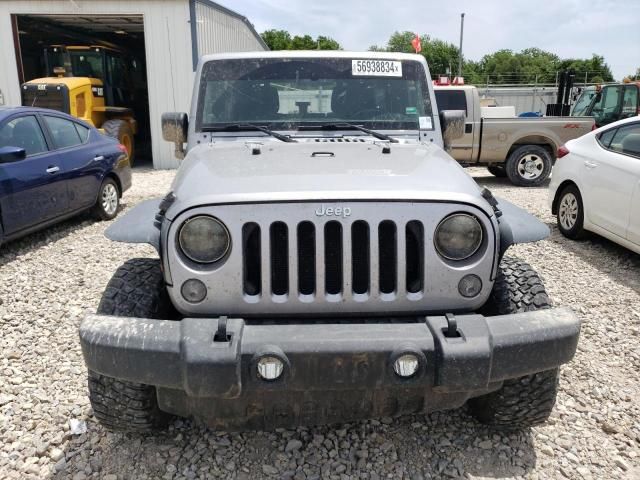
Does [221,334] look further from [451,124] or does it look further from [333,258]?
[451,124]

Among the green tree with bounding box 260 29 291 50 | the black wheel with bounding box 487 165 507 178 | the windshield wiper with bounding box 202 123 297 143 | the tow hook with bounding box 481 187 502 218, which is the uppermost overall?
the green tree with bounding box 260 29 291 50

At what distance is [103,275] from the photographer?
538 cm

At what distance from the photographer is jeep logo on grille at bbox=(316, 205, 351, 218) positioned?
2.26 meters

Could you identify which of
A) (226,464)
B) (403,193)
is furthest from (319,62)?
(226,464)

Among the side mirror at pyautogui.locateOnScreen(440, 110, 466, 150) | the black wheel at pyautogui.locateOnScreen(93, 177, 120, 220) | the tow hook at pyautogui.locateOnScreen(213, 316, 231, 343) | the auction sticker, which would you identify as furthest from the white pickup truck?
the tow hook at pyautogui.locateOnScreen(213, 316, 231, 343)

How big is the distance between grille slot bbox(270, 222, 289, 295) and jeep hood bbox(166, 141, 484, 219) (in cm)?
14

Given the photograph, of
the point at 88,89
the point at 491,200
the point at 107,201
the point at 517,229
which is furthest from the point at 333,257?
the point at 88,89

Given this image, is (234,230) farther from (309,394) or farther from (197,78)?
(197,78)

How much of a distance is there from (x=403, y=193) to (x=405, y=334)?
57cm

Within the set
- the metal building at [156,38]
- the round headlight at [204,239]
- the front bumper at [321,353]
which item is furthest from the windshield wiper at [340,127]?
the metal building at [156,38]

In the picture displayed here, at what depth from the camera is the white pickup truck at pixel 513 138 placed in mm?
10688

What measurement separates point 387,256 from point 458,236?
0.31m

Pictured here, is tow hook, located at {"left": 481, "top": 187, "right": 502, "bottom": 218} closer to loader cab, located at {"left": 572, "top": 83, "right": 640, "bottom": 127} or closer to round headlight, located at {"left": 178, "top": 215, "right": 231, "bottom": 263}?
round headlight, located at {"left": 178, "top": 215, "right": 231, "bottom": 263}

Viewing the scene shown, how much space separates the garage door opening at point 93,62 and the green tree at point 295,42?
2179 inches
